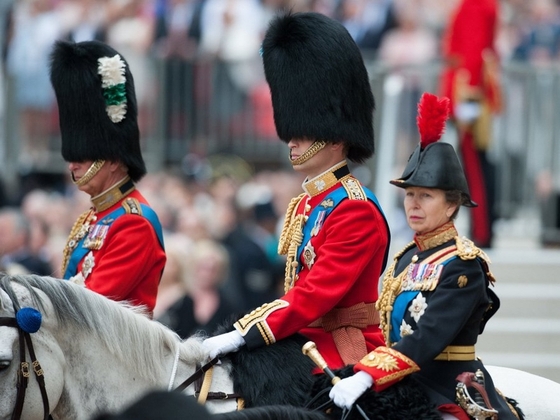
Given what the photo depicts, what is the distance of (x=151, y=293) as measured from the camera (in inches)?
227

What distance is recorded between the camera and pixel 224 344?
15.7ft

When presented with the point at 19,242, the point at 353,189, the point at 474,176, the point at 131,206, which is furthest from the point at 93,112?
the point at 474,176

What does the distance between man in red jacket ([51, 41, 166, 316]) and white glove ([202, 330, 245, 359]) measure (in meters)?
0.86

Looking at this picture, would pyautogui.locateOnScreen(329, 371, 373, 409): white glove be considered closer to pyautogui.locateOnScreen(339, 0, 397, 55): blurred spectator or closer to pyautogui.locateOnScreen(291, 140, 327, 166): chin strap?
pyautogui.locateOnScreen(291, 140, 327, 166): chin strap

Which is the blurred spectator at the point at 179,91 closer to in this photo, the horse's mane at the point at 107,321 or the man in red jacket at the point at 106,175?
the man in red jacket at the point at 106,175

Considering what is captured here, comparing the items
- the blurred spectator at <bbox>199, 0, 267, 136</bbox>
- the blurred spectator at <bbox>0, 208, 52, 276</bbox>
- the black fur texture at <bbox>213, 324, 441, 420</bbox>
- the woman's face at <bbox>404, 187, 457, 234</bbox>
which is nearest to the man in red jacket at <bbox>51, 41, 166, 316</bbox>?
the black fur texture at <bbox>213, 324, 441, 420</bbox>

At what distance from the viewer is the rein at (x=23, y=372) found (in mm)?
4348

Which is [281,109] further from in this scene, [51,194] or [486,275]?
[51,194]

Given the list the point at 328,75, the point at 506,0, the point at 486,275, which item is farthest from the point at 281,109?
the point at 506,0

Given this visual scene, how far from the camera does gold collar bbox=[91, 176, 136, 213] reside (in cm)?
598

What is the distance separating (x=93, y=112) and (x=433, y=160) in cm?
208

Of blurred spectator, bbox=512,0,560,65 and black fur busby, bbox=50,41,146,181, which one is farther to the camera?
blurred spectator, bbox=512,0,560,65

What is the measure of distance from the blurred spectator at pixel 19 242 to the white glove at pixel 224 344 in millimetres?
5682

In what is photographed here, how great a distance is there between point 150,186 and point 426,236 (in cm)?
786
